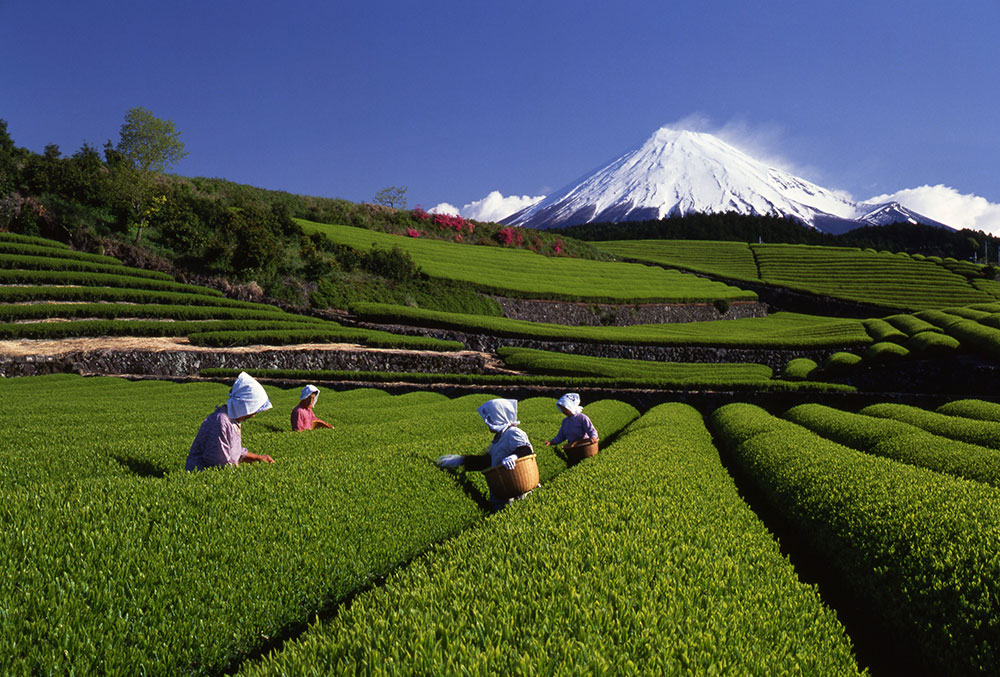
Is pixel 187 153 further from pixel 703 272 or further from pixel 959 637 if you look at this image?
pixel 703 272

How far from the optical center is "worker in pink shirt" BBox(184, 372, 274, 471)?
6531mm

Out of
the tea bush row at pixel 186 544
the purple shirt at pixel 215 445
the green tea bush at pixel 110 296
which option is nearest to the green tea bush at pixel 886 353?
the tea bush row at pixel 186 544

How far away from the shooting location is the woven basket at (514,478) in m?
6.59

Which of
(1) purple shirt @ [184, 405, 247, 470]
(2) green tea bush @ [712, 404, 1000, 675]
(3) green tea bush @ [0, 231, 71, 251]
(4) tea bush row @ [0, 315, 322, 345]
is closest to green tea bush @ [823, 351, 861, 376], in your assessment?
(2) green tea bush @ [712, 404, 1000, 675]

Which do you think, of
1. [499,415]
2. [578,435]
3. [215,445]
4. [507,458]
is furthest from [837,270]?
[215,445]

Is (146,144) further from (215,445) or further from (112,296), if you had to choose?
(215,445)

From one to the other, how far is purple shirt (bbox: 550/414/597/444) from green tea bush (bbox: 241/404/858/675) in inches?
175

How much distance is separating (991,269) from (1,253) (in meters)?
100

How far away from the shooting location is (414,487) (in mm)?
6531

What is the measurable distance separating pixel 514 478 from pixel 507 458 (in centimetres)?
33

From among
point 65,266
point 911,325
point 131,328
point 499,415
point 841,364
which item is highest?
point 65,266

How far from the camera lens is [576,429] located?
9836mm

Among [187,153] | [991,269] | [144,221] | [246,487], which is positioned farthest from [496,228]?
[246,487]

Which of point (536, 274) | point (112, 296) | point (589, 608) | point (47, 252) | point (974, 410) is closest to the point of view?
point (589, 608)
